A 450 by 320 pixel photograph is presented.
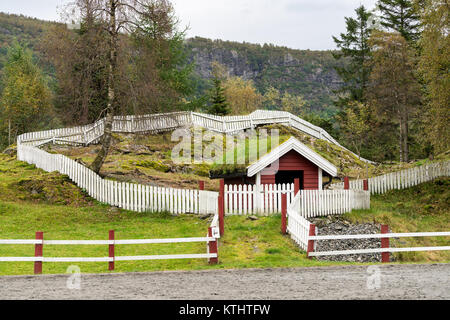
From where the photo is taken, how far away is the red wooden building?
2108 centimetres

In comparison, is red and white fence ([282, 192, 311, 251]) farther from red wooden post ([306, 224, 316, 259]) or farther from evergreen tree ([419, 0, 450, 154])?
evergreen tree ([419, 0, 450, 154])

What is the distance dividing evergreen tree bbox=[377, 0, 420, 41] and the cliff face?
92244mm

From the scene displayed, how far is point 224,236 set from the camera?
56.2 feet

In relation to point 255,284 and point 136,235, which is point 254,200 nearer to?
point 136,235

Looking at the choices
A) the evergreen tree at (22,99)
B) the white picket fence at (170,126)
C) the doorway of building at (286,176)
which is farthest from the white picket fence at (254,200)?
the evergreen tree at (22,99)

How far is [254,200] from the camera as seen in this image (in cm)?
2016

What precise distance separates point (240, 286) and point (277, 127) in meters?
30.9

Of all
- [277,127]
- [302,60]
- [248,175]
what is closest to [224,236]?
[248,175]

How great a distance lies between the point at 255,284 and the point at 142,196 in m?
11.9

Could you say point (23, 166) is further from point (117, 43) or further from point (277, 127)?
point (277, 127)

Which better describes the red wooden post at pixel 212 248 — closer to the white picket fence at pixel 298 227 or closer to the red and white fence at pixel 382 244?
the red and white fence at pixel 382 244

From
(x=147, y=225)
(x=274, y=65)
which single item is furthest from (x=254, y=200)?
(x=274, y=65)

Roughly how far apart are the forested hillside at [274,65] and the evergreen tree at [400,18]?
3283 inches
